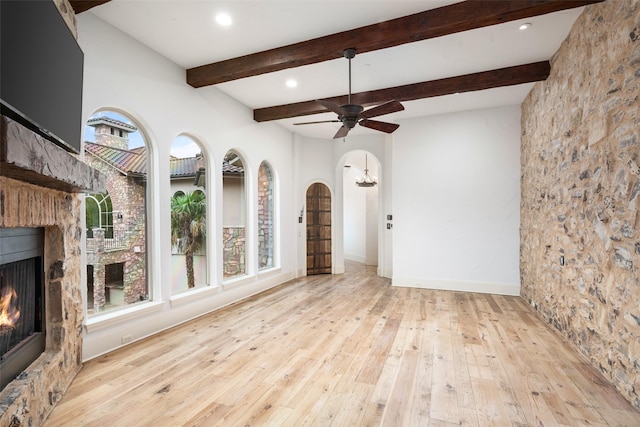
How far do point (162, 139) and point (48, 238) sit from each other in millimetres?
1755

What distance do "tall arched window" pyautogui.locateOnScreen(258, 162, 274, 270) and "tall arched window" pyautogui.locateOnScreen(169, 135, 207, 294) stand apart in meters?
1.48

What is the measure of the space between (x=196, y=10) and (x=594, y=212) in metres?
4.00

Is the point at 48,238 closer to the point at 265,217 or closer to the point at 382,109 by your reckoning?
the point at 382,109

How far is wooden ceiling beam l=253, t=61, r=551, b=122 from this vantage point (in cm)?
400

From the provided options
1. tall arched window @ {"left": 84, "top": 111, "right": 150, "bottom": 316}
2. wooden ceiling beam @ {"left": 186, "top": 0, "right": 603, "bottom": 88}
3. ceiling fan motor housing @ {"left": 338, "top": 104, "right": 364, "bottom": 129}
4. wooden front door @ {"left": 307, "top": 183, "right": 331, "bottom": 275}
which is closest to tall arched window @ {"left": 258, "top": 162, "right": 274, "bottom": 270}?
wooden front door @ {"left": 307, "top": 183, "right": 331, "bottom": 275}

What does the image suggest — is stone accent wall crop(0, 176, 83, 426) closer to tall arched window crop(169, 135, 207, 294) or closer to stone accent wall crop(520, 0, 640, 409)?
tall arched window crop(169, 135, 207, 294)

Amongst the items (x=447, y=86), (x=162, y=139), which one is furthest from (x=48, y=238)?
(x=447, y=86)

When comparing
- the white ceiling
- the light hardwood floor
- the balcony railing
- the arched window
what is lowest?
the light hardwood floor

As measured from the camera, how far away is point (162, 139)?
379 centimetres

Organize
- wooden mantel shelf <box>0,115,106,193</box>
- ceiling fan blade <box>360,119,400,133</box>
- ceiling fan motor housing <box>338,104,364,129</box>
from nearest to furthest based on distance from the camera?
1. wooden mantel shelf <box>0,115,106,193</box>
2. ceiling fan motor housing <box>338,104,364,129</box>
3. ceiling fan blade <box>360,119,400,133</box>

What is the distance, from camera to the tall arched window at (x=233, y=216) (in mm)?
5059

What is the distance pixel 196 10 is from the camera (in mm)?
2936

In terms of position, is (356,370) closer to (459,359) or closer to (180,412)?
(459,359)

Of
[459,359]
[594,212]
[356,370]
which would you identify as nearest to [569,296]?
[594,212]
